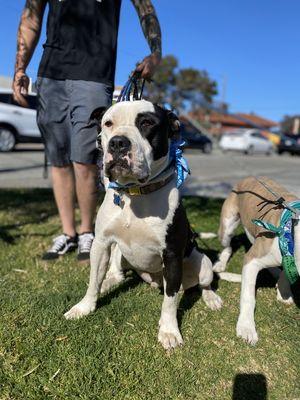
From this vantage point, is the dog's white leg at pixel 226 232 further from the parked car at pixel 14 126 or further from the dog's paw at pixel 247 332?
the parked car at pixel 14 126

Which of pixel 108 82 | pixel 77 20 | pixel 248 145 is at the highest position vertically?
pixel 77 20

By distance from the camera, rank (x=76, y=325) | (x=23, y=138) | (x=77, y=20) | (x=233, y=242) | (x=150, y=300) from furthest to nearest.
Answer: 1. (x=23, y=138)
2. (x=233, y=242)
3. (x=77, y=20)
4. (x=150, y=300)
5. (x=76, y=325)

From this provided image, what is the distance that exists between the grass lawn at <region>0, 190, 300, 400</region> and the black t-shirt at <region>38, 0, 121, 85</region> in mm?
1734

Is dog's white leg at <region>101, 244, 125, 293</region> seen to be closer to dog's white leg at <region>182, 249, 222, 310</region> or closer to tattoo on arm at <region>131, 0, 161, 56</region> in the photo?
dog's white leg at <region>182, 249, 222, 310</region>

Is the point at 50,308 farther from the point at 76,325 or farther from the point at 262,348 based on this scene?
the point at 262,348

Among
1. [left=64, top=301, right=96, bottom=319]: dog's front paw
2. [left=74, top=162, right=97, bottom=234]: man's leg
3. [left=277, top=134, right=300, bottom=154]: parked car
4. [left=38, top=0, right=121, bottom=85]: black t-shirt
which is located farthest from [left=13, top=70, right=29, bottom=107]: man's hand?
[left=277, top=134, right=300, bottom=154]: parked car

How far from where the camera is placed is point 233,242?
16.8 feet

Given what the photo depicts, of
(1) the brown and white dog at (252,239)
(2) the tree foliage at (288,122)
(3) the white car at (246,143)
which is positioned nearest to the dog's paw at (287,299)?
(1) the brown and white dog at (252,239)

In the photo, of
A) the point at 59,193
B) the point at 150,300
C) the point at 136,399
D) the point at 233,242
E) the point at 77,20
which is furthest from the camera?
the point at 233,242

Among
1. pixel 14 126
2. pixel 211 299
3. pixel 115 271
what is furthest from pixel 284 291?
pixel 14 126

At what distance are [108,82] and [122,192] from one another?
1398 millimetres

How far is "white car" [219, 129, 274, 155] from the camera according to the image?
88.4 ft

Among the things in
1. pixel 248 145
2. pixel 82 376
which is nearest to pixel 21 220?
pixel 82 376

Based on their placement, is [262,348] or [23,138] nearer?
[262,348]
